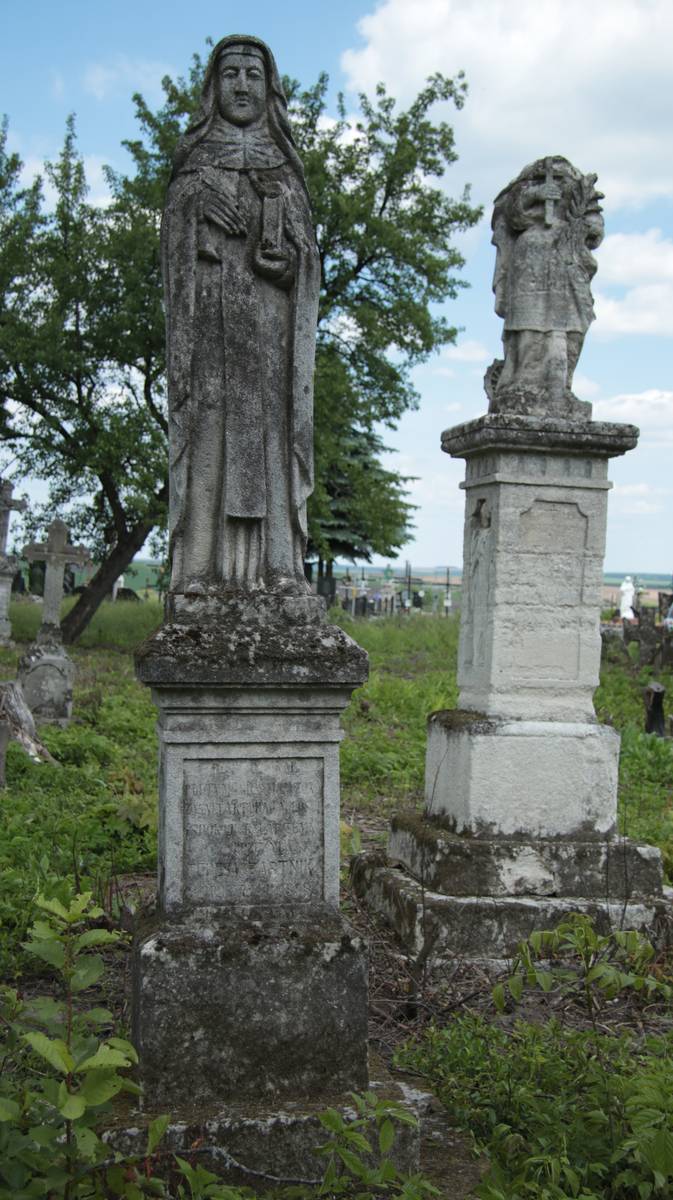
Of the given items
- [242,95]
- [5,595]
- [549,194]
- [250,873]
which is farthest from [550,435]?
[5,595]

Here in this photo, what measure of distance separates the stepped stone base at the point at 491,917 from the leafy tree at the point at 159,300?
48.2ft

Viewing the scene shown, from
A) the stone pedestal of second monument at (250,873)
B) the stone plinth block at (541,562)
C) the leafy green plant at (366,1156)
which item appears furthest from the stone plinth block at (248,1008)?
the stone plinth block at (541,562)

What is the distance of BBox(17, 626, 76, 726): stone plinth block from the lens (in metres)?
12.6

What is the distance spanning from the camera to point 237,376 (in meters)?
4.09

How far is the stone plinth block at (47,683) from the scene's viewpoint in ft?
41.2

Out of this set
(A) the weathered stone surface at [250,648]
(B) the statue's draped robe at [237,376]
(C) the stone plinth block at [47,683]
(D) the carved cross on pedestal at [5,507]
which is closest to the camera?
(A) the weathered stone surface at [250,648]

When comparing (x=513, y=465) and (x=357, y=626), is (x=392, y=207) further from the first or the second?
(x=513, y=465)

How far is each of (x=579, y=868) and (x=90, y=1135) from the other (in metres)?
3.49

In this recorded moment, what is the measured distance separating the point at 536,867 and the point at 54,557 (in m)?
11.2

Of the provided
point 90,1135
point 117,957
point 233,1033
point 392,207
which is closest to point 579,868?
point 117,957

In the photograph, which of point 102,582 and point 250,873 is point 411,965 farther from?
point 102,582

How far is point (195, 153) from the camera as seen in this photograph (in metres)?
4.21

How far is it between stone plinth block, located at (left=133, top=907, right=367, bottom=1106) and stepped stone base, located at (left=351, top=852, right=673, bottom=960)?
1652mm

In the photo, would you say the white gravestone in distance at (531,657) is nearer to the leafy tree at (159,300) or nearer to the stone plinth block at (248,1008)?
the stone plinth block at (248,1008)
